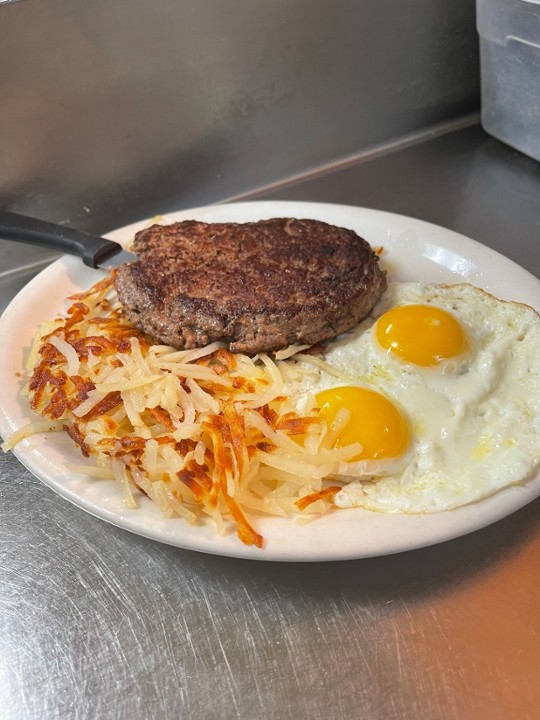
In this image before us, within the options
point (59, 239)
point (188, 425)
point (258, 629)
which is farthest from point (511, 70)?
point (258, 629)

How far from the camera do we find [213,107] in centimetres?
318

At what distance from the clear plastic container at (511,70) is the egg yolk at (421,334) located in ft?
5.64

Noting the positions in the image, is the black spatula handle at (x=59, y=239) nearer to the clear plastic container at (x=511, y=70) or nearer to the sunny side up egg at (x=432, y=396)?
the sunny side up egg at (x=432, y=396)

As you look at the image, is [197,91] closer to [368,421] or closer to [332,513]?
[368,421]

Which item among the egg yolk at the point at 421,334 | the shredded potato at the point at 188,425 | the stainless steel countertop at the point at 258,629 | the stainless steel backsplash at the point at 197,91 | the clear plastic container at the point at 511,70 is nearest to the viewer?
the stainless steel countertop at the point at 258,629

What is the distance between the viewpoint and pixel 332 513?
5.69 ft

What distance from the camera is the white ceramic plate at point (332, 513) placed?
1.62m

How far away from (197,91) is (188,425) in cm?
189

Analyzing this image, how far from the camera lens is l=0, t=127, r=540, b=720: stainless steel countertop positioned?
159 centimetres

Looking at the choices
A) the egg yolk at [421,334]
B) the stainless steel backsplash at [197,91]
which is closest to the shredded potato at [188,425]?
the egg yolk at [421,334]

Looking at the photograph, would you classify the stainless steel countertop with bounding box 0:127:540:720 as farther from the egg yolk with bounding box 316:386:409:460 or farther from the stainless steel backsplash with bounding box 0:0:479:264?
the stainless steel backsplash with bounding box 0:0:479:264

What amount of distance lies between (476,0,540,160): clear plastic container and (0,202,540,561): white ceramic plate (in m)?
1.17

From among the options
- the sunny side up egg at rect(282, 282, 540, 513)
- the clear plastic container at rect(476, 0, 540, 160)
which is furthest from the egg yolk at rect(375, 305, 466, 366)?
the clear plastic container at rect(476, 0, 540, 160)

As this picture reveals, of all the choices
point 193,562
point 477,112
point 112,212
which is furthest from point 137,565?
point 477,112
